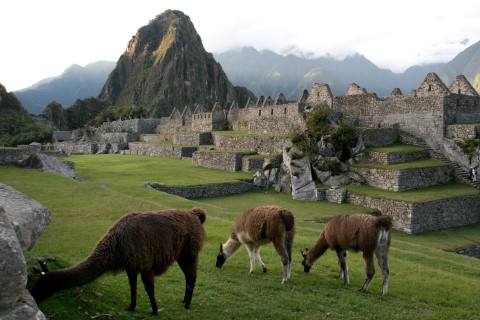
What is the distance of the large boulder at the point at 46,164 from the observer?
80.6 ft

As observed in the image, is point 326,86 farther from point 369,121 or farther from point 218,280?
point 218,280

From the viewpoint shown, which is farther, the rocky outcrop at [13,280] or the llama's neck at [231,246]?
the llama's neck at [231,246]

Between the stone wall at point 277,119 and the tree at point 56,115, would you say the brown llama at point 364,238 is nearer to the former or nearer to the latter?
the stone wall at point 277,119

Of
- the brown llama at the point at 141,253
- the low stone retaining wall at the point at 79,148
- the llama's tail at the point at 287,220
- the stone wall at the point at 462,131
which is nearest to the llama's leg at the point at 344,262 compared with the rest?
the llama's tail at the point at 287,220

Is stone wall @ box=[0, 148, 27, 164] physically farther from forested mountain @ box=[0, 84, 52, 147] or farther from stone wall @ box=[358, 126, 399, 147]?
forested mountain @ box=[0, 84, 52, 147]

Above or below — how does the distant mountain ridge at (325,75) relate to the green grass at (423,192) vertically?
above

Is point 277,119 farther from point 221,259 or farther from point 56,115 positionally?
point 56,115

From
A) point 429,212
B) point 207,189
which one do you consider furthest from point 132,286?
point 207,189

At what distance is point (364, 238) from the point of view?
27.9ft

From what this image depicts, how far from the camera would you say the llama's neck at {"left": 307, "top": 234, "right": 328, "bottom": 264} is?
Answer: 9.42 metres

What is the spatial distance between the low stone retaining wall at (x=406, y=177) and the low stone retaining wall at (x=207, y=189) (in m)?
7.63

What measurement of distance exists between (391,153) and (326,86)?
993cm

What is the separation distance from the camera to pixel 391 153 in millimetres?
25062

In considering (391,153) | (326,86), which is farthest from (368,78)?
(391,153)
